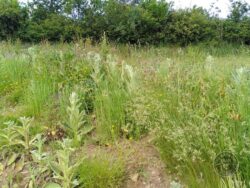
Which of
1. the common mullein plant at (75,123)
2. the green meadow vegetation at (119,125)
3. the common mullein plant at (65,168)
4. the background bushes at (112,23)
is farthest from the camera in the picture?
the background bushes at (112,23)

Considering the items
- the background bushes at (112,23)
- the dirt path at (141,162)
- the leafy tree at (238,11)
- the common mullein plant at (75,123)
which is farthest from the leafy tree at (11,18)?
the dirt path at (141,162)

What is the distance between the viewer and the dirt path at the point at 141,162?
2.70 m

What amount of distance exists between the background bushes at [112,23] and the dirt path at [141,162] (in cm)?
1005

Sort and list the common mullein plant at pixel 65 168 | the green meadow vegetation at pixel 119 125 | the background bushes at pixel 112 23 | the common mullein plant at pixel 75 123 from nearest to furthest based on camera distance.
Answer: the green meadow vegetation at pixel 119 125 → the common mullein plant at pixel 65 168 → the common mullein plant at pixel 75 123 → the background bushes at pixel 112 23

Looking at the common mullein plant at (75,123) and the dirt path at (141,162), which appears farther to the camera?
the common mullein plant at (75,123)

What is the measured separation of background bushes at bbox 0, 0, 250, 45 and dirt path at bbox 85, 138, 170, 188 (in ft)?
33.0

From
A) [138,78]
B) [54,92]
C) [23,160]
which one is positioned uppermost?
[138,78]

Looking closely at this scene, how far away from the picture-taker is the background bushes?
42.9 ft

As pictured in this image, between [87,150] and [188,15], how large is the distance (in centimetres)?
1173

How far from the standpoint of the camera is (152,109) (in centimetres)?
298

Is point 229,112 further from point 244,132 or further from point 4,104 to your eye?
point 4,104

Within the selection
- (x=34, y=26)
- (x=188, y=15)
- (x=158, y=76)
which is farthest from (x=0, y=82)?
(x=188, y=15)

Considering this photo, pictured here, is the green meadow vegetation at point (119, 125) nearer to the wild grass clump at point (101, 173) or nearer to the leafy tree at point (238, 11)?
the wild grass clump at point (101, 173)

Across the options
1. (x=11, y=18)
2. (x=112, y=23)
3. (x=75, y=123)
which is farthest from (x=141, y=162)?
(x=11, y=18)
